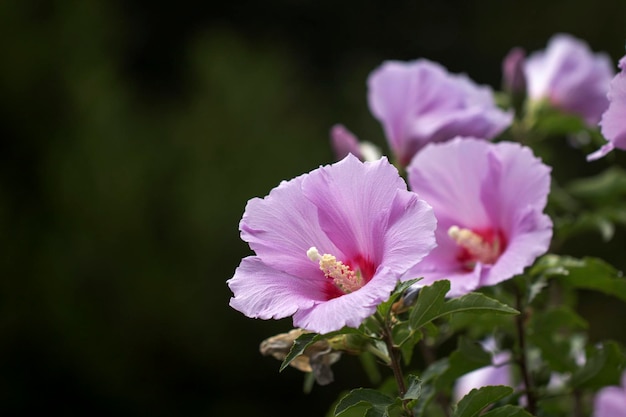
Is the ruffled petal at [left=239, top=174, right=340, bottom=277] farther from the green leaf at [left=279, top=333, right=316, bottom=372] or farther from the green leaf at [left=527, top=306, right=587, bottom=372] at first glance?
the green leaf at [left=527, top=306, right=587, bottom=372]

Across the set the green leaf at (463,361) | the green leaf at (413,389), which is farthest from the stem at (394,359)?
the green leaf at (463,361)

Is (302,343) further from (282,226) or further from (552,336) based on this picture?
(552,336)

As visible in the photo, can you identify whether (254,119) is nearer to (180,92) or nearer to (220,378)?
(180,92)

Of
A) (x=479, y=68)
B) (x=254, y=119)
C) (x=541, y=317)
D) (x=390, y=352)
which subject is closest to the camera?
(x=390, y=352)

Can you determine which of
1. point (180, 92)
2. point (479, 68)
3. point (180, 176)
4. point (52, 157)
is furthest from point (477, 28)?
point (52, 157)

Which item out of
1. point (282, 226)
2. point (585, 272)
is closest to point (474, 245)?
point (585, 272)
